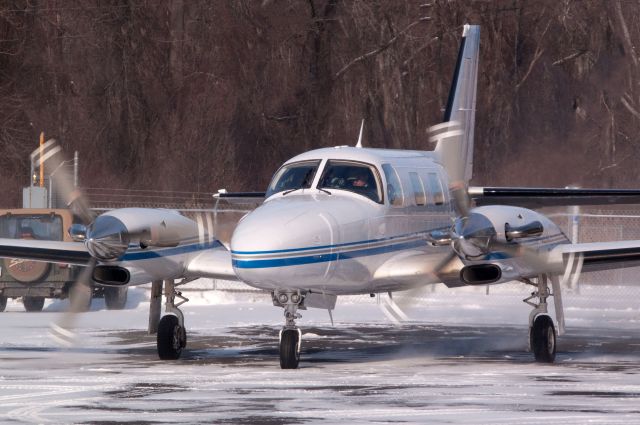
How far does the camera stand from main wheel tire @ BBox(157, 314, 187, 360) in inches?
623

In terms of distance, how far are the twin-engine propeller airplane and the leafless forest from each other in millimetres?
21329

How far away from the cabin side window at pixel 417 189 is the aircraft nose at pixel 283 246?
7.06 feet

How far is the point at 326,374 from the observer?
13.8 meters

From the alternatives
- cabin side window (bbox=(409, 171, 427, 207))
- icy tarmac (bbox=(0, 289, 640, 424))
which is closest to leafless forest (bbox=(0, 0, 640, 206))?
icy tarmac (bbox=(0, 289, 640, 424))

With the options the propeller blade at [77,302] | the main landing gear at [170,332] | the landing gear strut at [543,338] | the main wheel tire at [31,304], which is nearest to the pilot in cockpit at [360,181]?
the main landing gear at [170,332]

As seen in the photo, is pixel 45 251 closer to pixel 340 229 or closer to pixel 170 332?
pixel 170 332

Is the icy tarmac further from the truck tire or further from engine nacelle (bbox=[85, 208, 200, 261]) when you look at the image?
engine nacelle (bbox=[85, 208, 200, 261])

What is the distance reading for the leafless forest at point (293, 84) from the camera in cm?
3884

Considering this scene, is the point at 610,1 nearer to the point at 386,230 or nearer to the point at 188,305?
the point at 188,305

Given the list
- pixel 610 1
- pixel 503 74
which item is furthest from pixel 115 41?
pixel 610 1

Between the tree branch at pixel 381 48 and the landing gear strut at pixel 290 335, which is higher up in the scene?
the tree branch at pixel 381 48

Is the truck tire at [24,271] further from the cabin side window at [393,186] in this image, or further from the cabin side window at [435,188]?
the cabin side window at [393,186]

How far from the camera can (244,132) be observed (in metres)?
42.2

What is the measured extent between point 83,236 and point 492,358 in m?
5.18
